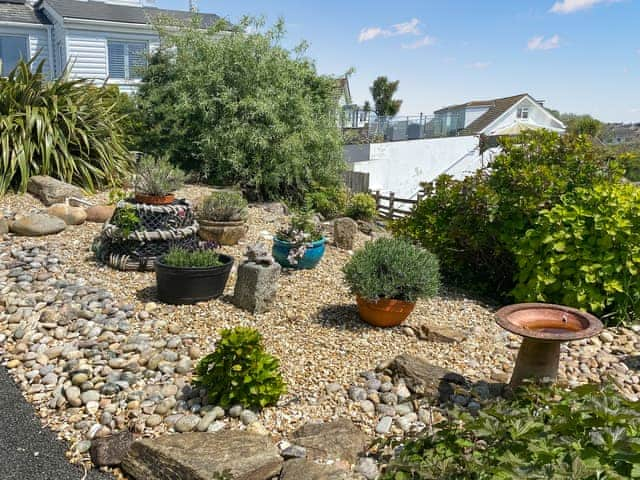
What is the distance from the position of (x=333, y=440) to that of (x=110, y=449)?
1220 millimetres

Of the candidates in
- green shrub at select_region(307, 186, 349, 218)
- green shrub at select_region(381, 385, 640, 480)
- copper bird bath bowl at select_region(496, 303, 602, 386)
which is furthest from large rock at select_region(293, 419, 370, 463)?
green shrub at select_region(307, 186, 349, 218)

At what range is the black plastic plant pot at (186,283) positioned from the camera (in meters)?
4.76

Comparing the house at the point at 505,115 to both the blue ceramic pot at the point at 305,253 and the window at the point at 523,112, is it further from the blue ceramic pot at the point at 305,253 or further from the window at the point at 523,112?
the blue ceramic pot at the point at 305,253

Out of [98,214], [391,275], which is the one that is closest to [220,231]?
A: [98,214]

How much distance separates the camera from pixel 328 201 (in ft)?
34.0

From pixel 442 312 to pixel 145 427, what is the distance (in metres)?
3.08

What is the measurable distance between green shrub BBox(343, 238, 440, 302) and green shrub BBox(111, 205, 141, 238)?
7.54 ft

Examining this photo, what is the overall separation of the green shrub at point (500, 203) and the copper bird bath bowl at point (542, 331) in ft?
6.36

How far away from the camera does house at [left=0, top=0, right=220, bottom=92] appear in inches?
675

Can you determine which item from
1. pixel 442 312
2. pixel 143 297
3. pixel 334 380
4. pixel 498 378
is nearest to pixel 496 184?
pixel 442 312

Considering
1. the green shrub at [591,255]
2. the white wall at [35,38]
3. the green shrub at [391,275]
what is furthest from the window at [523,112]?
the green shrub at [391,275]

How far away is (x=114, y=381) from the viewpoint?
371 cm

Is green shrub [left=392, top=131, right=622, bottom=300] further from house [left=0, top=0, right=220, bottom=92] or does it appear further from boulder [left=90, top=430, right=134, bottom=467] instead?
house [left=0, top=0, right=220, bottom=92]

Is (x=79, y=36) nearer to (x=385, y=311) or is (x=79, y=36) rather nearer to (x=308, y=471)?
(x=385, y=311)
